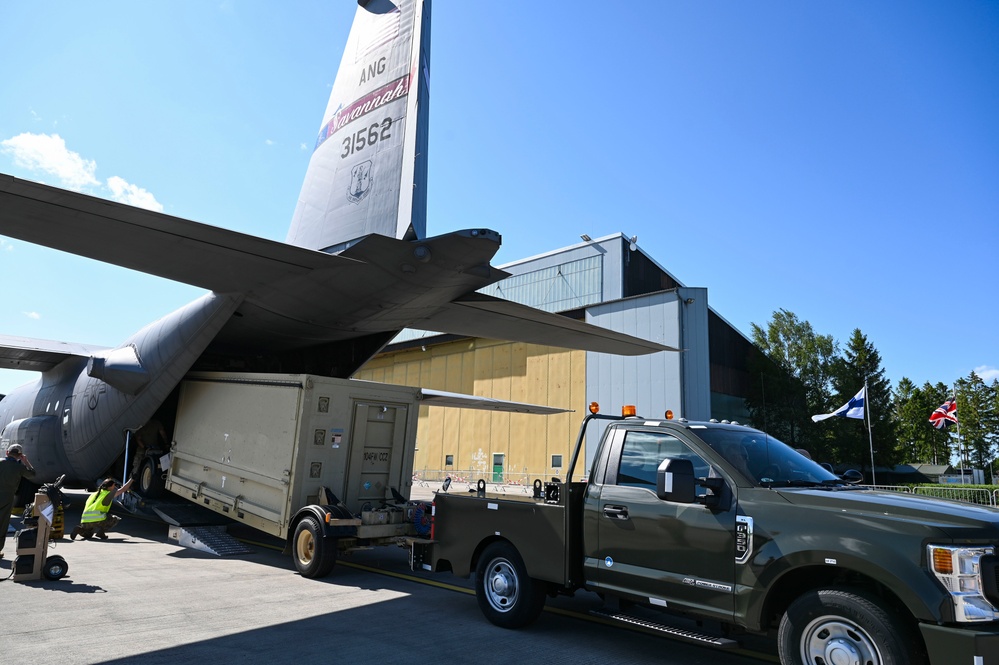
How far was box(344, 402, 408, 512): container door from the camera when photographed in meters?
9.57

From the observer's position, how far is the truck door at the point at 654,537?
189 inches

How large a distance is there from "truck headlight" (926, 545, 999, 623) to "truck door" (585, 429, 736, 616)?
1306 millimetres

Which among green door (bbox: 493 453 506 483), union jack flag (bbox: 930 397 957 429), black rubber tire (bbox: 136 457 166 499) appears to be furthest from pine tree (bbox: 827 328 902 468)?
black rubber tire (bbox: 136 457 166 499)

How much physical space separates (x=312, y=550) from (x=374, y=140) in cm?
602

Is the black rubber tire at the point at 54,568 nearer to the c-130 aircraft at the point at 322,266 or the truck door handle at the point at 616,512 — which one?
the c-130 aircraft at the point at 322,266

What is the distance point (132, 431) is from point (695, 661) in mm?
11785

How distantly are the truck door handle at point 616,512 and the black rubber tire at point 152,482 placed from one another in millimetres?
10436

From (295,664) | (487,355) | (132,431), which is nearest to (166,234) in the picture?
(295,664)

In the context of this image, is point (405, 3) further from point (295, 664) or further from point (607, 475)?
point (295, 664)

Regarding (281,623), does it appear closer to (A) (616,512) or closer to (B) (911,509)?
(A) (616,512)

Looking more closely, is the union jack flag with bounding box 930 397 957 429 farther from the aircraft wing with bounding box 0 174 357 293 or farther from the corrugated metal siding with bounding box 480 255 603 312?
the aircraft wing with bounding box 0 174 357 293

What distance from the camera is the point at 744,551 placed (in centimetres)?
464

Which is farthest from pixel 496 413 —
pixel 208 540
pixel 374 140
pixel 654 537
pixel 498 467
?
pixel 654 537

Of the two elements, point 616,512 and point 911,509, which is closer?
point 911,509
